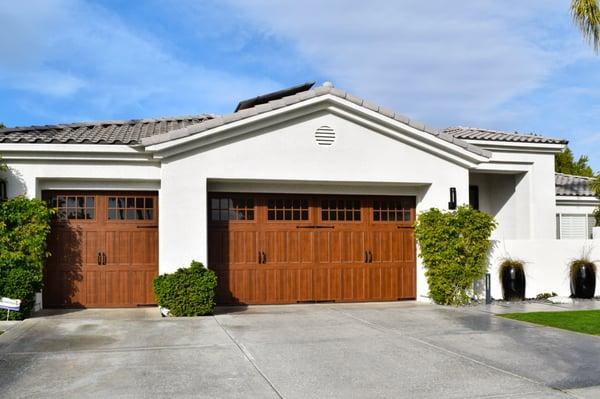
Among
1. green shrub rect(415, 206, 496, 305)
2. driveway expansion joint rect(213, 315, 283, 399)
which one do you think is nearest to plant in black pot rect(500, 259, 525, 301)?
green shrub rect(415, 206, 496, 305)

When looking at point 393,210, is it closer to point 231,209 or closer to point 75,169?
point 231,209

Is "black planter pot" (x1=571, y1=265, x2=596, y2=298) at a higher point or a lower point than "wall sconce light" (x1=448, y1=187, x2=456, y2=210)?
lower

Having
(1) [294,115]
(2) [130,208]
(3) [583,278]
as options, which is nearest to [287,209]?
(1) [294,115]

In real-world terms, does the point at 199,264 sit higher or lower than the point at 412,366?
higher

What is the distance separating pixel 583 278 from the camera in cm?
1543

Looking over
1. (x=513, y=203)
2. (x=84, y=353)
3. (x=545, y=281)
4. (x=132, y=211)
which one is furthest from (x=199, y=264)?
(x=513, y=203)

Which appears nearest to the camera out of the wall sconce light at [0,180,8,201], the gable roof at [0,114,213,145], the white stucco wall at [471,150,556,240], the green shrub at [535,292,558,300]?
the wall sconce light at [0,180,8,201]

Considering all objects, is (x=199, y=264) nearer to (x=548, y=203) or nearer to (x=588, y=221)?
(x=548, y=203)

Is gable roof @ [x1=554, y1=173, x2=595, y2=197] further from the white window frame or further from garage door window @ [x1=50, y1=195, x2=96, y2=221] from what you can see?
garage door window @ [x1=50, y1=195, x2=96, y2=221]

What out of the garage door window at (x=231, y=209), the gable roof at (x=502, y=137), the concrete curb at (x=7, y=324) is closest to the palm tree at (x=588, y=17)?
the gable roof at (x=502, y=137)

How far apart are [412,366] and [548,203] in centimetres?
1139

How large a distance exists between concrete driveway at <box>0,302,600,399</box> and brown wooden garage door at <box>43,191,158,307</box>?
1.15 metres

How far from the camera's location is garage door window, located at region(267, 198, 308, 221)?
46.4 ft

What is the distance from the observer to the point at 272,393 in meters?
6.58
